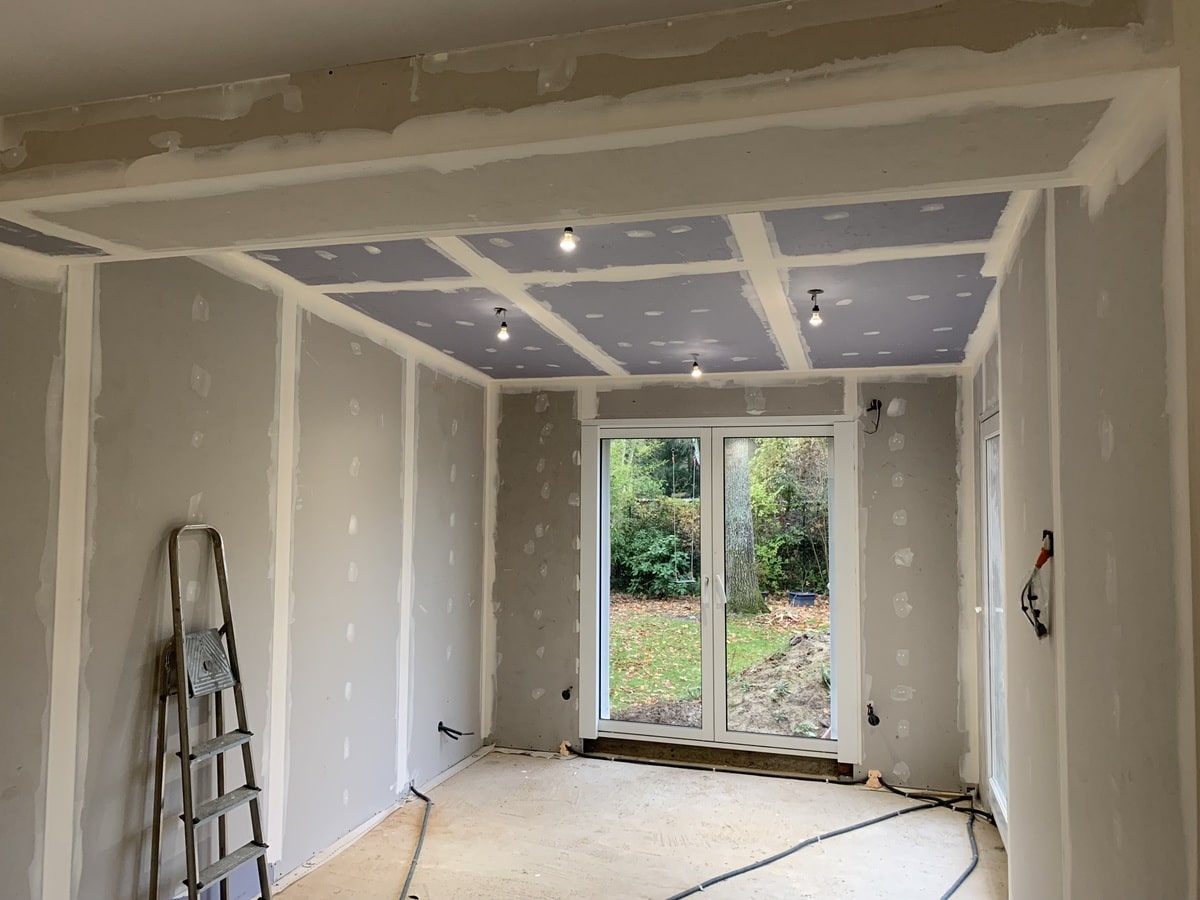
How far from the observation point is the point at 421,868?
3.23 meters

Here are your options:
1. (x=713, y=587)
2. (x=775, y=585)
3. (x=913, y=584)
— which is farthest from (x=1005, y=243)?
(x=713, y=587)

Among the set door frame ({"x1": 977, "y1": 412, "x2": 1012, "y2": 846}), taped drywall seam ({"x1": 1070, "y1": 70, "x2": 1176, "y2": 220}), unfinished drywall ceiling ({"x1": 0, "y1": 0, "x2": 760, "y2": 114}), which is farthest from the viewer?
door frame ({"x1": 977, "y1": 412, "x2": 1012, "y2": 846})

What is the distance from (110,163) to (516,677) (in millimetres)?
4086

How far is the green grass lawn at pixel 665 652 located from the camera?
4750 mm

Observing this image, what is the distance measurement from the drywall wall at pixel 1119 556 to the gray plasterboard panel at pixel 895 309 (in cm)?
100

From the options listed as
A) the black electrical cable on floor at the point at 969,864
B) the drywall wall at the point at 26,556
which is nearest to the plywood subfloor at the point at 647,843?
the black electrical cable on floor at the point at 969,864

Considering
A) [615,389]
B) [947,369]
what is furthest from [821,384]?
[615,389]

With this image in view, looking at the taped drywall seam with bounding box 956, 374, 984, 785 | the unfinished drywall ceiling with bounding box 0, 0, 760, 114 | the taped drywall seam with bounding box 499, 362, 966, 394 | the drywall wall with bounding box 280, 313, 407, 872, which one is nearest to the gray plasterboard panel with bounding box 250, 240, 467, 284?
the drywall wall with bounding box 280, 313, 407, 872

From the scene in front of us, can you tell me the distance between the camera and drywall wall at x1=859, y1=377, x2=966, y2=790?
433 cm

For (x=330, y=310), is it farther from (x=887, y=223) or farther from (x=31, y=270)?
(x=887, y=223)

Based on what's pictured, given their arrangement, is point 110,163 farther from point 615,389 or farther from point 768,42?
point 615,389

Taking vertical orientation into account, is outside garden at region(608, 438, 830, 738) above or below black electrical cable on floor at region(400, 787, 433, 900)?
above

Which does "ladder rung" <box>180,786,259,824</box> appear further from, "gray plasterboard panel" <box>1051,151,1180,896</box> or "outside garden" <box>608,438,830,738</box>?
"outside garden" <box>608,438,830,738</box>

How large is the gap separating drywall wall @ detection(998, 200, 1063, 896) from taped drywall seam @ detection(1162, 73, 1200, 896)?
0.80 meters
